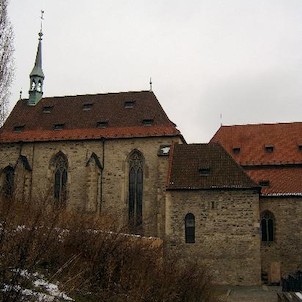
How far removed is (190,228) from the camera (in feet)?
81.9

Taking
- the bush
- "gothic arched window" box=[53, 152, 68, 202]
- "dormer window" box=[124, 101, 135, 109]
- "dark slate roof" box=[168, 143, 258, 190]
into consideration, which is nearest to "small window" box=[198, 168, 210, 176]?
"dark slate roof" box=[168, 143, 258, 190]

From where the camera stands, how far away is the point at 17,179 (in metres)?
29.5

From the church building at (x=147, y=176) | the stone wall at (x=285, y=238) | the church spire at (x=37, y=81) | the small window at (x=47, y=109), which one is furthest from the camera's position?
the church spire at (x=37, y=81)

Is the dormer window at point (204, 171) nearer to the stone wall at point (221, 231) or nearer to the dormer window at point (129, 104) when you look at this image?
the stone wall at point (221, 231)

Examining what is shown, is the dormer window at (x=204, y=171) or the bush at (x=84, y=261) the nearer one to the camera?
the bush at (x=84, y=261)

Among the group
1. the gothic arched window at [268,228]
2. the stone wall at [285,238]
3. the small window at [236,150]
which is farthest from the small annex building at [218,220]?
the small window at [236,150]

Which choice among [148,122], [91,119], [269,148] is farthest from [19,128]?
[269,148]

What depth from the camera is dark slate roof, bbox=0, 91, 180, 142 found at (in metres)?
29.8

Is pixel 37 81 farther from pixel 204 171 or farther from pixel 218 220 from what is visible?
pixel 218 220

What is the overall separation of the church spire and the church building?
3.81ft

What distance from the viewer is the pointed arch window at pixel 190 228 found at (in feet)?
81.3

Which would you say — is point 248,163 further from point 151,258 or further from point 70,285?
point 70,285

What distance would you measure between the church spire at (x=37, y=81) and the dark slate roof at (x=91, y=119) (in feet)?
5.46

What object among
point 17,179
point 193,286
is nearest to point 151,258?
point 193,286
